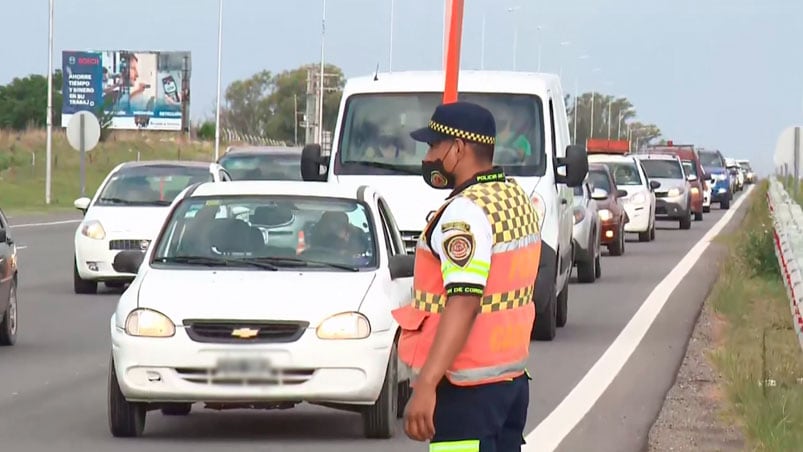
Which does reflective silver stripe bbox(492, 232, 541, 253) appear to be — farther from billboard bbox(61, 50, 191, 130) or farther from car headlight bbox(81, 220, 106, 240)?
billboard bbox(61, 50, 191, 130)

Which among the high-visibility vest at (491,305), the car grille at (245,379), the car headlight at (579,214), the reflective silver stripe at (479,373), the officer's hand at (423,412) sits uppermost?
the high-visibility vest at (491,305)

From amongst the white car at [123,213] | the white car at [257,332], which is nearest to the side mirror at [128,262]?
the white car at [257,332]

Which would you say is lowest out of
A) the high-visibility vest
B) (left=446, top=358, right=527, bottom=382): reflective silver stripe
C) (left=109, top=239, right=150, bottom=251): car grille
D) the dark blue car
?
the dark blue car

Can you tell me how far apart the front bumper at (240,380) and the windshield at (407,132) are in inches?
260

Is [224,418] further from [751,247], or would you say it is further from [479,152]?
[751,247]

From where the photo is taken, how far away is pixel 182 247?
11688mm

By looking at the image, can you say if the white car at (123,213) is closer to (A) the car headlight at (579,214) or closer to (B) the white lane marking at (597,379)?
(A) the car headlight at (579,214)

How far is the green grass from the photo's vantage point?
62.2 metres


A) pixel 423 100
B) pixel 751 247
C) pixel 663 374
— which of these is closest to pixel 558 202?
pixel 423 100

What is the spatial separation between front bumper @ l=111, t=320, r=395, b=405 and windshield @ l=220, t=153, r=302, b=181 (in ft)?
64.2

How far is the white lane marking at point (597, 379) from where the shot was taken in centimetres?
1118

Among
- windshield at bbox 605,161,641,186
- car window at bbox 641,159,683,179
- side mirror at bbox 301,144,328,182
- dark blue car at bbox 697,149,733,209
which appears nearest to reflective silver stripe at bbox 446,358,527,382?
side mirror at bbox 301,144,328,182

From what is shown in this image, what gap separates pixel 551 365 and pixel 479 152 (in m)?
9.53

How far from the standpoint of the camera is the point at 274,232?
11852mm
